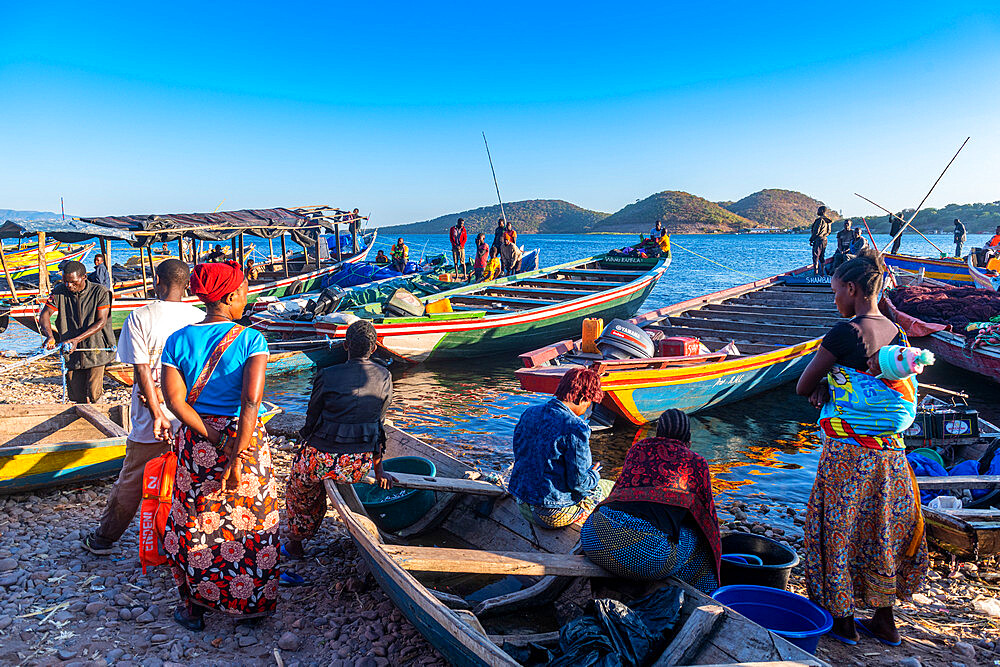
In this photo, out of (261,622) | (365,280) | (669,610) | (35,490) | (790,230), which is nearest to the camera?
(669,610)

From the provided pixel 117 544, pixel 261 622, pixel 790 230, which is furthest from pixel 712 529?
pixel 790 230

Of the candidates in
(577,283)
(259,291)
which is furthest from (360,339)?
(259,291)

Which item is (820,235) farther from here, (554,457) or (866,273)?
(554,457)

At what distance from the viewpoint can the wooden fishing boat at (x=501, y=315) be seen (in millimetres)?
11469

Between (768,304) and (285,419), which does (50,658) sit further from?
(768,304)

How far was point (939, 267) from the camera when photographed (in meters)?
18.8

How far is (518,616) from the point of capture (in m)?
3.64

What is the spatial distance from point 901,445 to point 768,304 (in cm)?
1068

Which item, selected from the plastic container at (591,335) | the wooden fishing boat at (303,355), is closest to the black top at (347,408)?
the plastic container at (591,335)

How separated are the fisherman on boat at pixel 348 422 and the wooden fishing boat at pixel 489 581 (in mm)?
175

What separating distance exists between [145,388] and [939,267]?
69.8 feet

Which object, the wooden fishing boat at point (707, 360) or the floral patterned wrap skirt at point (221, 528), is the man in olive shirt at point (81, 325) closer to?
the floral patterned wrap skirt at point (221, 528)

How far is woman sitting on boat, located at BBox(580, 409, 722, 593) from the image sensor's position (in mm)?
3309

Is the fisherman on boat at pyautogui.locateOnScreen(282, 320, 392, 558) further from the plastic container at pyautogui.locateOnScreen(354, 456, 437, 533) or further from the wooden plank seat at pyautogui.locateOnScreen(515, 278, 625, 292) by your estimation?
the wooden plank seat at pyautogui.locateOnScreen(515, 278, 625, 292)
